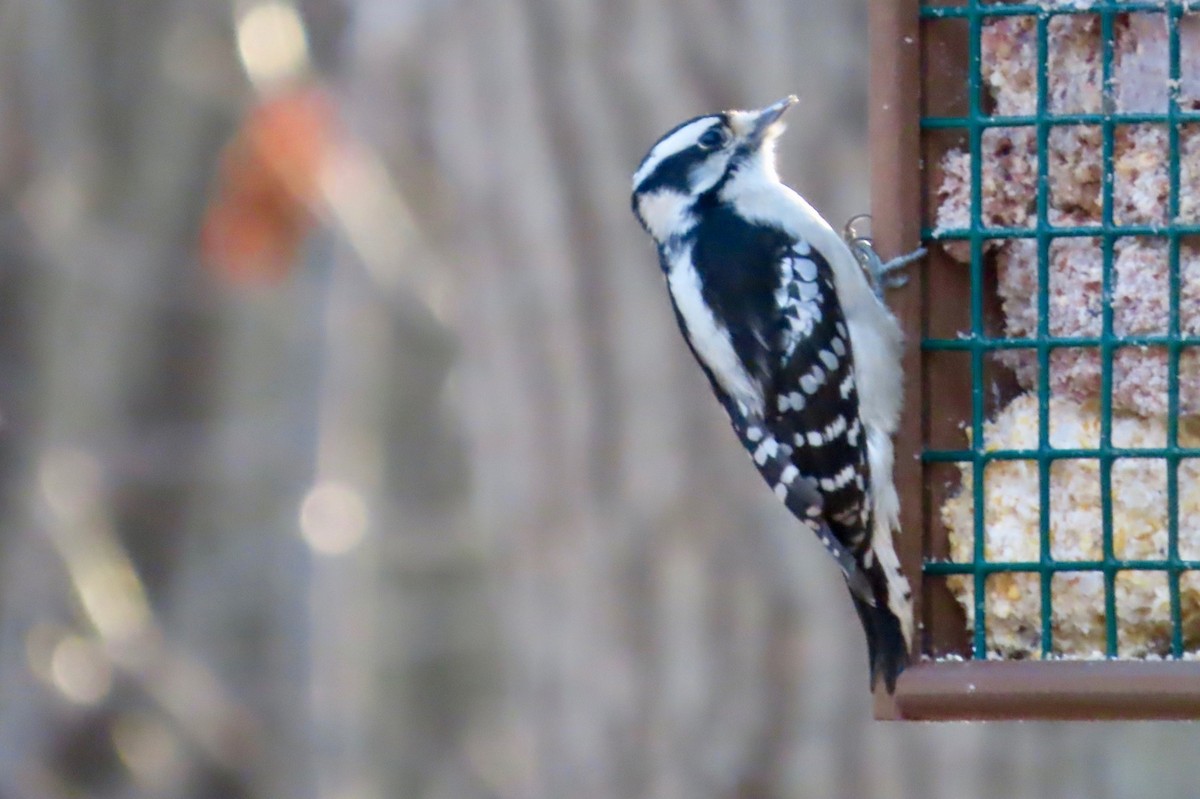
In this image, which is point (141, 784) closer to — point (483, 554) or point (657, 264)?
point (483, 554)

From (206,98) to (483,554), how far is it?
55.0 inches

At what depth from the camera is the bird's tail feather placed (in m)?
3.21

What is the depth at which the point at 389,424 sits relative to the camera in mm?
5062

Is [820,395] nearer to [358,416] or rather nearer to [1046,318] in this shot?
[1046,318]

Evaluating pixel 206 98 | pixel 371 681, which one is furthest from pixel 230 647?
pixel 206 98

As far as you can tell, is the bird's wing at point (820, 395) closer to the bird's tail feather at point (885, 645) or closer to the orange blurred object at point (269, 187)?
the bird's tail feather at point (885, 645)

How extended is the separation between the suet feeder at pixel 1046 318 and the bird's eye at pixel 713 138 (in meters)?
0.55

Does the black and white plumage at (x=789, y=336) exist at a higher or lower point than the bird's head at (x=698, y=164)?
lower

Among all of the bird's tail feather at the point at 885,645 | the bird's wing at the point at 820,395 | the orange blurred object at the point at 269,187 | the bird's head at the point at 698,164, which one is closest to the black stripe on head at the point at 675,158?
the bird's head at the point at 698,164

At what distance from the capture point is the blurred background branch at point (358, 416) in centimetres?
431

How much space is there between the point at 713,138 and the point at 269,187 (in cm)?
161

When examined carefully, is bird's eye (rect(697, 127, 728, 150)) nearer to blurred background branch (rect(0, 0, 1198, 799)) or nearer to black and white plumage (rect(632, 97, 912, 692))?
black and white plumage (rect(632, 97, 912, 692))

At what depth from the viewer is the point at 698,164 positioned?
381cm

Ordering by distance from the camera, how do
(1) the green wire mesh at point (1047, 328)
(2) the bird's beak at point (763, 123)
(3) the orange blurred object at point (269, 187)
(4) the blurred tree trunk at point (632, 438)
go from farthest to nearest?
1. (3) the orange blurred object at point (269, 187)
2. (4) the blurred tree trunk at point (632, 438)
3. (2) the bird's beak at point (763, 123)
4. (1) the green wire mesh at point (1047, 328)
